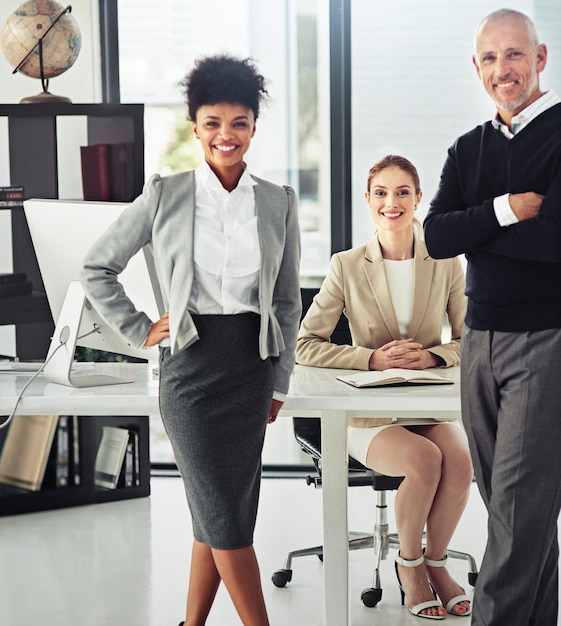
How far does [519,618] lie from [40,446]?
2329 mm

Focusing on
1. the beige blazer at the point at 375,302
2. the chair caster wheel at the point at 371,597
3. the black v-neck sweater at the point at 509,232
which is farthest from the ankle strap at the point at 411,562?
the black v-neck sweater at the point at 509,232

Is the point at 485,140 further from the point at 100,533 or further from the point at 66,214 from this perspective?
the point at 100,533

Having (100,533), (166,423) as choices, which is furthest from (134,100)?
(166,423)

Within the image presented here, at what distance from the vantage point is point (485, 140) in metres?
1.98

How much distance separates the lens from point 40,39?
11.1ft

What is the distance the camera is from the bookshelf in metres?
3.39

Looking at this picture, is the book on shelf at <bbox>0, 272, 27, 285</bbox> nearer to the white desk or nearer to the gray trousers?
the white desk

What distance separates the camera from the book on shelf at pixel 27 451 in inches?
146

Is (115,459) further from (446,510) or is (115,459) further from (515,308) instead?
(515,308)

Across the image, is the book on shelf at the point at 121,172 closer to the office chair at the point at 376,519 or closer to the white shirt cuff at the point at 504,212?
the office chair at the point at 376,519

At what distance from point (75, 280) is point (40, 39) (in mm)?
1332

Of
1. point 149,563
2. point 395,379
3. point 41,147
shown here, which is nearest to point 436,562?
point 395,379

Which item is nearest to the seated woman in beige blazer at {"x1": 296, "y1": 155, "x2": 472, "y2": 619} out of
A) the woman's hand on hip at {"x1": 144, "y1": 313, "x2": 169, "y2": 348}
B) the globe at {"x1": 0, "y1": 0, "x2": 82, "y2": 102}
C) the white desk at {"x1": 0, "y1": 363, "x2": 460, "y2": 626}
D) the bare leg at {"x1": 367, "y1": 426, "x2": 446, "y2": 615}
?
the bare leg at {"x1": 367, "y1": 426, "x2": 446, "y2": 615}

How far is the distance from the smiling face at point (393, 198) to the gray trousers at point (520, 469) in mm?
944
